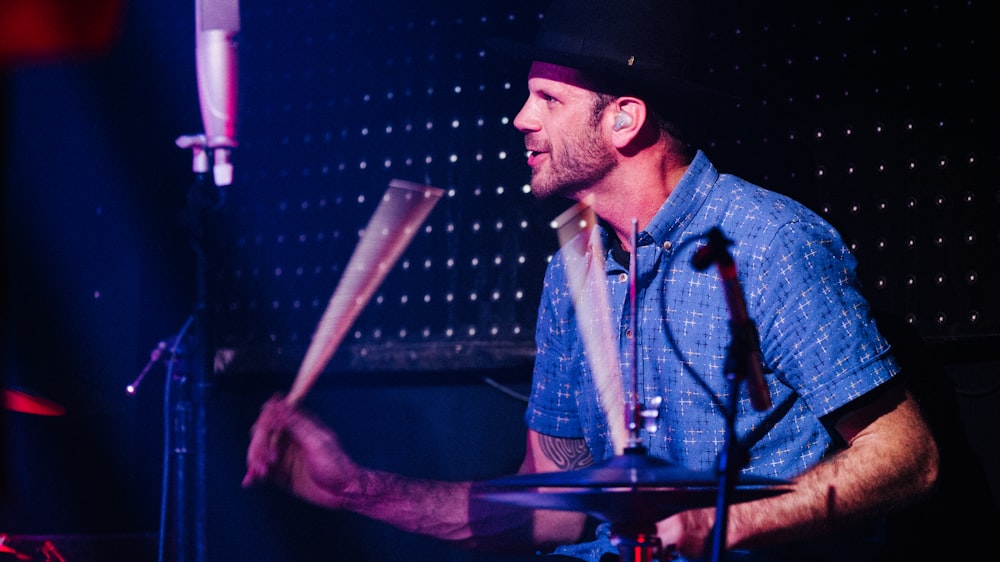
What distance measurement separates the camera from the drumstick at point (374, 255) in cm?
239

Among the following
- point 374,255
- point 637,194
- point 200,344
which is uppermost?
point 637,194

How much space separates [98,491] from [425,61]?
150cm

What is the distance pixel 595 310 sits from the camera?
2199 mm

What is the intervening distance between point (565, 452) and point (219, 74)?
3.75 feet

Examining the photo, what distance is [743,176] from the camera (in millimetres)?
2205

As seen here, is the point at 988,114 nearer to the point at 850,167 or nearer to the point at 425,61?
the point at 850,167

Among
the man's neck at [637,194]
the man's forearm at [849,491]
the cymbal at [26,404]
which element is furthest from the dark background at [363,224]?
the man's forearm at [849,491]

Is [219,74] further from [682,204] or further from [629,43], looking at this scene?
[682,204]

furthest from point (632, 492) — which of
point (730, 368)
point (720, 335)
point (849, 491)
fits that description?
point (720, 335)

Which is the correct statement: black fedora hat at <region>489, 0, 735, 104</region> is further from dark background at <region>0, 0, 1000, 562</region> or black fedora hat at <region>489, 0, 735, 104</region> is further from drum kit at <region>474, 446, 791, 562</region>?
drum kit at <region>474, 446, 791, 562</region>

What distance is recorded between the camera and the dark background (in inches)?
77.0

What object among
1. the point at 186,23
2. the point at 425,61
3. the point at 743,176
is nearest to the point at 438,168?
the point at 425,61

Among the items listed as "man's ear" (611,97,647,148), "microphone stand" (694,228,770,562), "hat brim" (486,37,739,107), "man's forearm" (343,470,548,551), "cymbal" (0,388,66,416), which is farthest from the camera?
"man's ear" (611,97,647,148)

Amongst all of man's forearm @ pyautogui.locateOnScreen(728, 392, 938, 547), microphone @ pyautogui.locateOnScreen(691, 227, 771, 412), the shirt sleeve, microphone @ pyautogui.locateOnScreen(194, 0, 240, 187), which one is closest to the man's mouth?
the shirt sleeve
